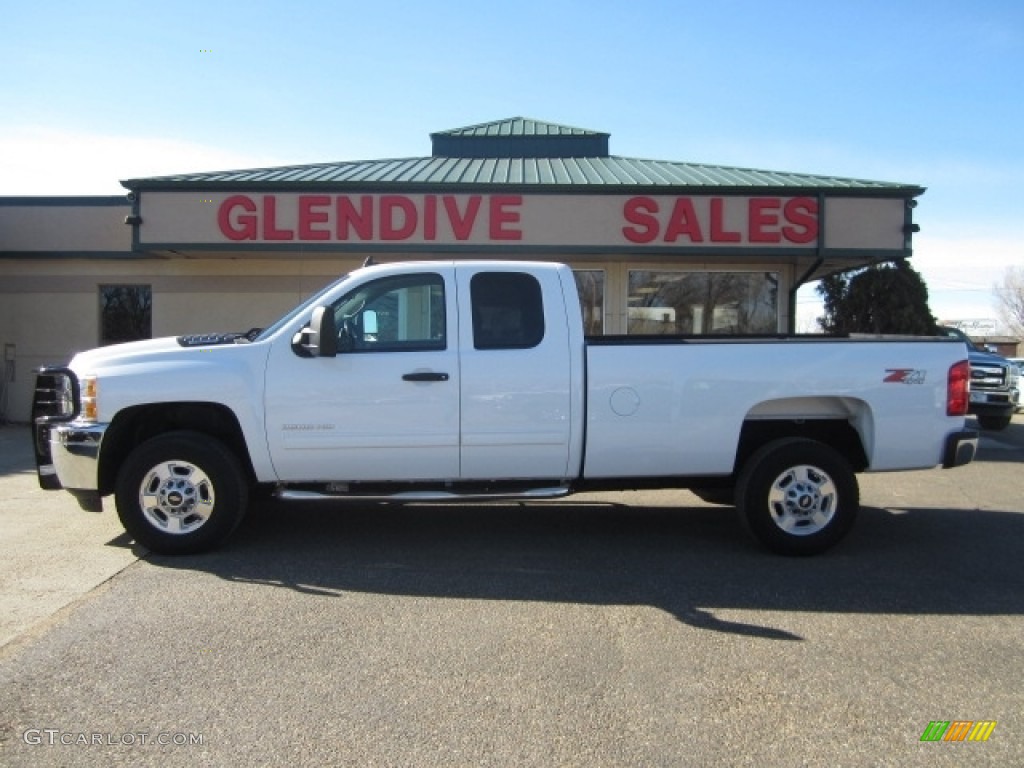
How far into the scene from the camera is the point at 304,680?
377 cm

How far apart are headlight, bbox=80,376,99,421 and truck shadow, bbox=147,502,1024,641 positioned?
109 centimetres

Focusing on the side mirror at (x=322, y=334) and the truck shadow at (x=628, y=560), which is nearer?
the truck shadow at (x=628, y=560)

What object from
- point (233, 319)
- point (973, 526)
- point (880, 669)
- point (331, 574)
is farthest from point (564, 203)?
point (880, 669)

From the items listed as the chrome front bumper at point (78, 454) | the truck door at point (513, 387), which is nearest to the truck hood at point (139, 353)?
the chrome front bumper at point (78, 454)

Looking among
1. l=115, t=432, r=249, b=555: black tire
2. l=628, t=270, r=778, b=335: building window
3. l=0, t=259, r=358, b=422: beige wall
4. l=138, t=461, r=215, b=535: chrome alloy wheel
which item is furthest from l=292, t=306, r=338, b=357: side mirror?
l=628, t=270, r=778, b=335: building window

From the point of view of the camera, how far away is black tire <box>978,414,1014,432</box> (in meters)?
15.2

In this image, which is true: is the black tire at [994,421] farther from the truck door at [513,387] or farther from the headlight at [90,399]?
the headlight at [90,399]

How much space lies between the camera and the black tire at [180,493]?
560 centimetres

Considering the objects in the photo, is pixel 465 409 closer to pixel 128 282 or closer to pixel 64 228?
pixel 128 282

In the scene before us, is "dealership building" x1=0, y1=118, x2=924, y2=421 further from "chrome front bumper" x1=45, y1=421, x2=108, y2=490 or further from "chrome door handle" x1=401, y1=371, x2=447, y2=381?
"chrome front bumper" x1=45, y1=421, x2=108, y2=490

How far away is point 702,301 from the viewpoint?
13594mm

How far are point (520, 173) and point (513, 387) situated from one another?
28.5 feet

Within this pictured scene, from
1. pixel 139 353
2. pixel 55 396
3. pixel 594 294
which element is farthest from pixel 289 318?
pixel 594 294

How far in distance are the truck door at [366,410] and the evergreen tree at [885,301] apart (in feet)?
82.5
